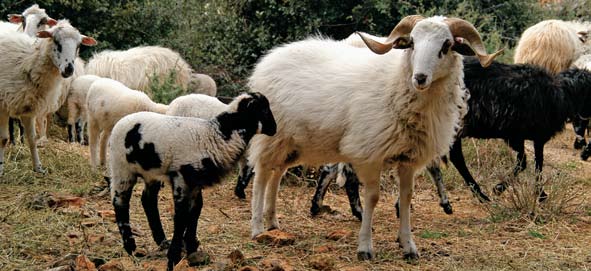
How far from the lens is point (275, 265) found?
5438mm

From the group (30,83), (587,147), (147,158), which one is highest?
(147,158)

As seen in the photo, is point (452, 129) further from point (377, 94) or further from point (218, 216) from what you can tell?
point (218, 216)

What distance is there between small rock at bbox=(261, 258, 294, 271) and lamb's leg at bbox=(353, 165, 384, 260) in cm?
80

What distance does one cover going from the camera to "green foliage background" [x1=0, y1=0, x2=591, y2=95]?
1290 cm

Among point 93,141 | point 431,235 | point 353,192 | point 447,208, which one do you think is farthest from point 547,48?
point 93,141

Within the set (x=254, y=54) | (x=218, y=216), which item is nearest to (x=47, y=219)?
(x=218, y=216)

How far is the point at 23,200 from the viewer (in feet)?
24.4

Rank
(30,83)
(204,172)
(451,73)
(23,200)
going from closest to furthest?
1. (204,172)
2. (451,73)
3. (23,200)
4. (30,83)

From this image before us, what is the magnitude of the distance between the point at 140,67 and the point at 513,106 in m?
5.46

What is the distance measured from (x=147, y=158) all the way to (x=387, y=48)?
2.15 metres

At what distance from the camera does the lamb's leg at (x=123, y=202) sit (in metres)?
5.68

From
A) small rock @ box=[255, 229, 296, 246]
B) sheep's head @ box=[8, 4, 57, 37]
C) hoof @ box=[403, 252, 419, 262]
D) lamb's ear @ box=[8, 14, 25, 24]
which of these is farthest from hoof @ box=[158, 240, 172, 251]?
lamb's ear @ box=[8, 14, 25, 24]

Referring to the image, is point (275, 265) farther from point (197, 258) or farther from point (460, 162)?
point (460, 162)

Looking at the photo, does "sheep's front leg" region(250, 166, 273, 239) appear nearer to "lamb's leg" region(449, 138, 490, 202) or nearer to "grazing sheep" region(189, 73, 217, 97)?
"lamb's leg" region(449, 138, 490, 202)
